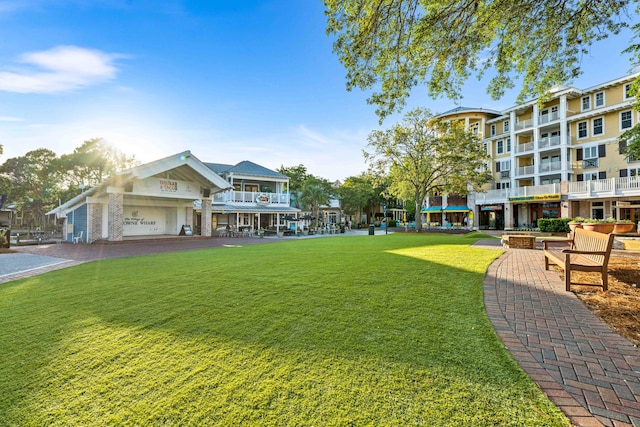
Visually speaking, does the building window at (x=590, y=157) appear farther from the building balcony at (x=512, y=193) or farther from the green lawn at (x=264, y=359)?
the green lawn at (x=264, y=359)

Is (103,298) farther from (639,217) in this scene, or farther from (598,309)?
(639,217)

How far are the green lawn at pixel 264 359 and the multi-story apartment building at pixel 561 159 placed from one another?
28.0 m

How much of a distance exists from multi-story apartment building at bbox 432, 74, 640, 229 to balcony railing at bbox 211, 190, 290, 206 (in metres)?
21.9

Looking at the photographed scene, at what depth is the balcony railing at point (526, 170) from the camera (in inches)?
1296

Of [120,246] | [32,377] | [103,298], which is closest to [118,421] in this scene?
[32,377]

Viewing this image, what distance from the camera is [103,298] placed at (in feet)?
16.3

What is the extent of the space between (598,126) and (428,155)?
17.8 meters

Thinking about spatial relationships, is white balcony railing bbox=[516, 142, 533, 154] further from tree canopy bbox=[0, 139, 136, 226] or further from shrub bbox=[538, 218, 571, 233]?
tree canopy bbox=[0, 139, 136, 226]

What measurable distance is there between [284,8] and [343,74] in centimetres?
509

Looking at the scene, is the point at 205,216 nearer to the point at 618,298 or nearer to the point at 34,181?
the point at 618,298

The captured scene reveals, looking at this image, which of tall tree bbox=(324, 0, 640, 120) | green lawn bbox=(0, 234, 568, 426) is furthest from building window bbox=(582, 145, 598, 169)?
green lawn bbox=(0, 234, 568, 426)

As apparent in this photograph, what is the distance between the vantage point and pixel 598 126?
28.4 metres

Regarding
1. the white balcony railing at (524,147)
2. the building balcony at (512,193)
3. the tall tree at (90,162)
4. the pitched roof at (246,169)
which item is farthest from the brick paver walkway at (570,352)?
the tall tree at (90,162)

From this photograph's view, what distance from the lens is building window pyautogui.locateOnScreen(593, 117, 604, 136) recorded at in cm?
2808
